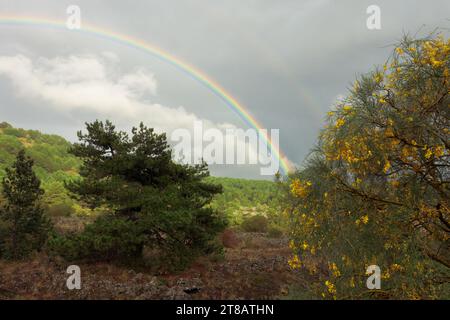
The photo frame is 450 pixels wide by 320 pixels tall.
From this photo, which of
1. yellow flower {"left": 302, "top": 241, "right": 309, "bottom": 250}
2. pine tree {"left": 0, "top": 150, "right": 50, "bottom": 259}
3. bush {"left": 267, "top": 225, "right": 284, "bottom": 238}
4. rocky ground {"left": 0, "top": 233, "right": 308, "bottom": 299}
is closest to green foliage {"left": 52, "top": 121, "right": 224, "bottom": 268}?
rocky ground {"left": 0, "top": 233, "right": 308, "bottom": 299}

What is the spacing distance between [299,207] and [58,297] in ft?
41.2

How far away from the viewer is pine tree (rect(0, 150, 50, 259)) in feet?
64.1

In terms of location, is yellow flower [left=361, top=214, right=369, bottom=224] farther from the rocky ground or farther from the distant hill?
the distant hill

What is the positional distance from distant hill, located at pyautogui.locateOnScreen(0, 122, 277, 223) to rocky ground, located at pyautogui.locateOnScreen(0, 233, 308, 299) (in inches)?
1048

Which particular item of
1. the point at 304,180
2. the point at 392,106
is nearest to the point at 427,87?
the point at 392,106

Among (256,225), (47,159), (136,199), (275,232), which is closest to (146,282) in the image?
(136,199)

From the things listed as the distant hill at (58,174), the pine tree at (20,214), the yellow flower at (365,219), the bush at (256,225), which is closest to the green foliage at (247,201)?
the distant hill at (58,174)

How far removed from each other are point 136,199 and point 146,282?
3.96 m

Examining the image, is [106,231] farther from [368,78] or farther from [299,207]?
[368,78]

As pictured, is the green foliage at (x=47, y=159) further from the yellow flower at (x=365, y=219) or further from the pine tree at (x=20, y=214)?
the yellow flower at (x=365, y=219)

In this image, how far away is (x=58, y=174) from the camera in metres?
72.0

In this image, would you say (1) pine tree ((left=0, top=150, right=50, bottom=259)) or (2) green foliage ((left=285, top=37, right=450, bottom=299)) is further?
(1) pine tree ((left=0, top=150, right=50, bottom=259))

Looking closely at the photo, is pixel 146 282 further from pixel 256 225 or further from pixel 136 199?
pixel 256 225

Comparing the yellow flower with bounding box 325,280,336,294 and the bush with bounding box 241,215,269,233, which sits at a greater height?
the yellow flower with bounding box 325,280,336,294
